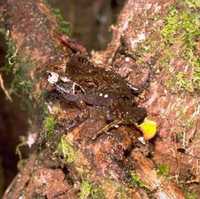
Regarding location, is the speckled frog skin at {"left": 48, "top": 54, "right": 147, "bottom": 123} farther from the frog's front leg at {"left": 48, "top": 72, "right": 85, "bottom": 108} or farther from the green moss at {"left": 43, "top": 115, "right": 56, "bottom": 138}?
the green moss at {"left": 43, "top": 115, "right": 56, "bottom": 138}

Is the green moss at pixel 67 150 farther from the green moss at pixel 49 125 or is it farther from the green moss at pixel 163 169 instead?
the green moss at pixel 163 169

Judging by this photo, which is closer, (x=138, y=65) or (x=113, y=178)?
(x=113, y=178)

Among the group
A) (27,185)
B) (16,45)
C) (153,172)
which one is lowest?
Result: (27,185)

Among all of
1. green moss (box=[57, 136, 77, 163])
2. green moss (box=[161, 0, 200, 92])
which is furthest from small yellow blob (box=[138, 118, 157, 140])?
green moss (box=[57, 136, 77, 163])

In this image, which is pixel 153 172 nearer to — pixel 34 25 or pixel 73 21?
pixel 34 25

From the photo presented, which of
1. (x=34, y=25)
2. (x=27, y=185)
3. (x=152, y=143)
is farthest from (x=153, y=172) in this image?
(x=34, y=25)

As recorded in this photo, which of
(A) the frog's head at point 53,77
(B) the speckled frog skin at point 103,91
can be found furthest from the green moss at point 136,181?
(A) the frog's head at point 53,77
